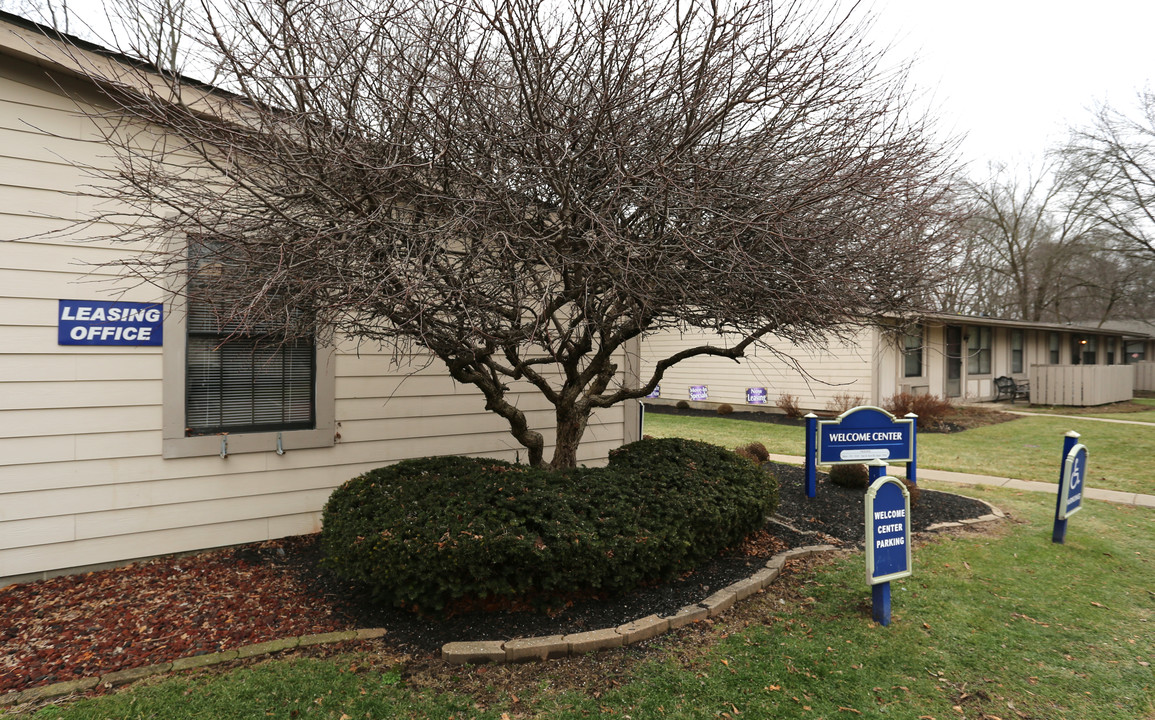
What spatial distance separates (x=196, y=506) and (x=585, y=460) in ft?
14.2

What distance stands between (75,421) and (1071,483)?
31.8 feet

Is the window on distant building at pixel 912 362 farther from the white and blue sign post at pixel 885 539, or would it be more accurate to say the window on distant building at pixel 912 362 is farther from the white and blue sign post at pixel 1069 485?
the white and blue sign post at pixel 885 539

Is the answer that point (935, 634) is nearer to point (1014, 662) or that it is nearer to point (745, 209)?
point (1014, 662)

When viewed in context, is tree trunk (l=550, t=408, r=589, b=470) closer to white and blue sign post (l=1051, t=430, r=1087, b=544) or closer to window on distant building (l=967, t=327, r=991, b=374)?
white and blue sign post (l=1051, t=430, r=1087, b=544)

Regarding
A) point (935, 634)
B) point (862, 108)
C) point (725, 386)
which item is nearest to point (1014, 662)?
point (935, 634)

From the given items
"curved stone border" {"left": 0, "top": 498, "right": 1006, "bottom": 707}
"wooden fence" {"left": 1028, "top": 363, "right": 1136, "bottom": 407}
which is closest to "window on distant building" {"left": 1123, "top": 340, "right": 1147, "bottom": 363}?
"wooden fence" {"left": 1028, "top": 363, "right": 1136, "bottom": 407}

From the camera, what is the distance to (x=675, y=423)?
17.1 metres

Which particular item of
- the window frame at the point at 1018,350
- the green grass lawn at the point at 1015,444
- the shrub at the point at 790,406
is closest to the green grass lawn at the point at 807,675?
the green grass lawn at the point at 1015,444

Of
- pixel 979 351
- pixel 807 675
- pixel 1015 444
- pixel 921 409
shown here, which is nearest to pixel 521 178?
pixel 807 675

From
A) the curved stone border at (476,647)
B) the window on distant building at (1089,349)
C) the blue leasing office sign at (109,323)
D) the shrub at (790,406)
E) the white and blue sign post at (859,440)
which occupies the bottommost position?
the curved stone border at (476,647)

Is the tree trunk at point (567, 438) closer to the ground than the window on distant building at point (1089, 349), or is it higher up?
closer to the ground

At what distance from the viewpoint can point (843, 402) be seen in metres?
16.1

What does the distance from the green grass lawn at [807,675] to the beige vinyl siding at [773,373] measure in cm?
987

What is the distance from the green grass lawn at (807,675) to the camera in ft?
10.4
